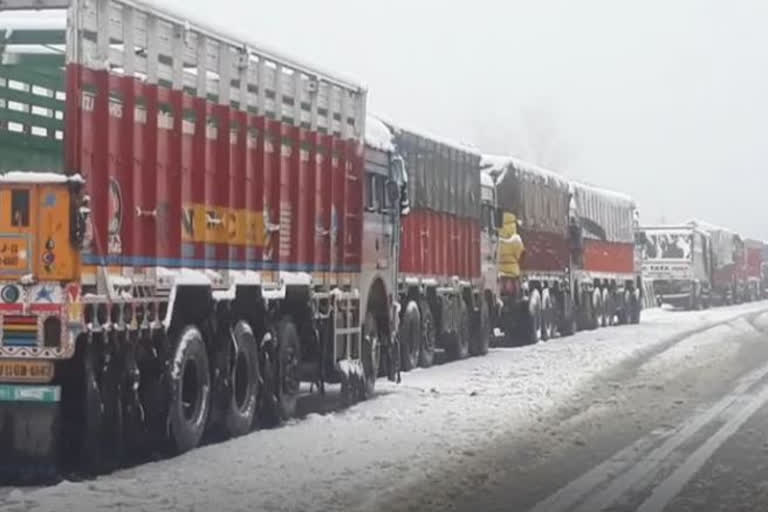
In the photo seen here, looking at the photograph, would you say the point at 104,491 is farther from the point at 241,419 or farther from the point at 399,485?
the point at 241,419

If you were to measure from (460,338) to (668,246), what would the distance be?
32387mm

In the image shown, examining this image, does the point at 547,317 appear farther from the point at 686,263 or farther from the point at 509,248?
the point at 686,263

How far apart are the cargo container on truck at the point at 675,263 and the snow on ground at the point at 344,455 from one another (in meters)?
35.1

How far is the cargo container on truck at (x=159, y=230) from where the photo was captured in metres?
10.0

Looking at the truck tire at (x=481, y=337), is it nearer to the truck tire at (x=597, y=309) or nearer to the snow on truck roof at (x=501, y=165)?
the snow on truck roof at (x=501, y=165)

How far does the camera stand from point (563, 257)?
114 feet

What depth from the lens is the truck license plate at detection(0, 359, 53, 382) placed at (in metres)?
10.0

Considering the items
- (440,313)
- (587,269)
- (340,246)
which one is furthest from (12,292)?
(587,269)

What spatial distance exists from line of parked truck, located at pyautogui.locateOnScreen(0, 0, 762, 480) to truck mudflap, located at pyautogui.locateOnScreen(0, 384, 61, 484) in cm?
1

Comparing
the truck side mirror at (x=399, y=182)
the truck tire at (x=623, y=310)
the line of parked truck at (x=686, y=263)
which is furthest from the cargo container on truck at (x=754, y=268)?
the truck side mirror at (x=399, y=182)

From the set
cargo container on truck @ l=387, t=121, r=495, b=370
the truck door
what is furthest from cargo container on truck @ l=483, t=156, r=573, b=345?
the truck door

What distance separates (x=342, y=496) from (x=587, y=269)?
92.0ft

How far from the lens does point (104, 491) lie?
393 inches

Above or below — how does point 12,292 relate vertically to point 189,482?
above
